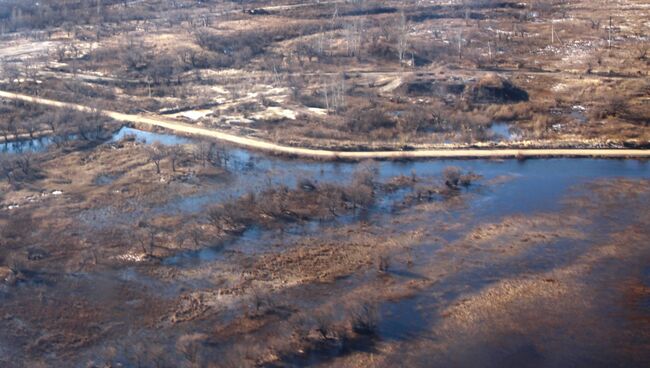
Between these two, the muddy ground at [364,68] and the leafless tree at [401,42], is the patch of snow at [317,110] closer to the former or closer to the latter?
the muddy ground at [364,68]

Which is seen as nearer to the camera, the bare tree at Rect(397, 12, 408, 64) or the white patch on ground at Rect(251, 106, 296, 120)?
the white patch on ground at Rect(251, 106, 296, 120)

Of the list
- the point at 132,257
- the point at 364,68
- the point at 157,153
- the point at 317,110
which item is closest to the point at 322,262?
the point at 132,257

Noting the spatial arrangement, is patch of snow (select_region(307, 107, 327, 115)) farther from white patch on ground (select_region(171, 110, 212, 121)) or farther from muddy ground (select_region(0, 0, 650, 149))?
white patch on ground (select_region(171, 110, 212, 121))

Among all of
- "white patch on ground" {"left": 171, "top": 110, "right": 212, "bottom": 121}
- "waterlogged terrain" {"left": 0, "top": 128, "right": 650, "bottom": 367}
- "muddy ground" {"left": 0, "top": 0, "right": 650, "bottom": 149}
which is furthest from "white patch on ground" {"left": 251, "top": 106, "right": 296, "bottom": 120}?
"waterlogged terrain" {"left": 0, "top": 128, "right": 650, "bottom": 367}

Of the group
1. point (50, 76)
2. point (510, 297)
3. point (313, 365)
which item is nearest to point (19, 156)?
point (50, 76)

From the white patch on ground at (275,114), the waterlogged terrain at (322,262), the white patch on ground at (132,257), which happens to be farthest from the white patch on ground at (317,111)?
the white patch on ground at (132,257)

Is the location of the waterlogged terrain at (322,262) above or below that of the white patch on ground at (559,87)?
below

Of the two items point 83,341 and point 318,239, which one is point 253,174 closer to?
point 318,239

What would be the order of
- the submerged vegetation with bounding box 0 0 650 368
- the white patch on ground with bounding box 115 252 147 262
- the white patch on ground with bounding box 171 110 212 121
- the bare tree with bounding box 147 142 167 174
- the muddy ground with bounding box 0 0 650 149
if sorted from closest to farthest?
the submerged vegetation with bounding box 0 0 650 368
the white patch on ground with bounding box 115 252 147 262
the bare tree with bounding box 147 142 167 174
the muddy ground with bounding box 0 0 650 149
the white patch on ground with bounding box 171 110 212 121
